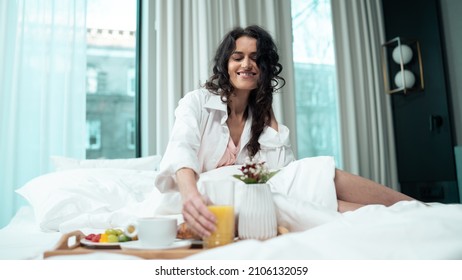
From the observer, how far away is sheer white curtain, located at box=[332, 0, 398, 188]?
9.21 feet

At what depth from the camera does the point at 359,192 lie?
46.1 inches

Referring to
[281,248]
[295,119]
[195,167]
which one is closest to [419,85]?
[295,119]

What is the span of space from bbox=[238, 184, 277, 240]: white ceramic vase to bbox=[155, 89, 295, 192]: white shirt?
1.10 ft

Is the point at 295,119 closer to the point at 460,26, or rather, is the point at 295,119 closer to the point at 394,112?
the point at 394,112

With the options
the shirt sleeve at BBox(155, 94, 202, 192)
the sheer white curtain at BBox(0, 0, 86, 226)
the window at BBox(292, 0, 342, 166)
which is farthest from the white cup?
the window at BBox(292, 0, 342, 166)

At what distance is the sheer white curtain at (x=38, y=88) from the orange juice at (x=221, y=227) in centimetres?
157

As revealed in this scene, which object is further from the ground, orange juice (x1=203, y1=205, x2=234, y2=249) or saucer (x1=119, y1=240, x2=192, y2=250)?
orange juice (x1=203, y1=205, x2=234, y2=249)

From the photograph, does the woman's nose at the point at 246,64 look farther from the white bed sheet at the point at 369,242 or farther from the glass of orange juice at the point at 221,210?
the white bed sheet at the point at 369,242

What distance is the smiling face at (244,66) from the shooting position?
4.91ft

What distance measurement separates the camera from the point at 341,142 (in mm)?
2803

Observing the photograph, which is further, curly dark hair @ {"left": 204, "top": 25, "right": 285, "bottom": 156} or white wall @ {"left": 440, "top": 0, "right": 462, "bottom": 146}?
white wall @ {"left": 440, "top": 0, "right": 462, "bottom": 146}

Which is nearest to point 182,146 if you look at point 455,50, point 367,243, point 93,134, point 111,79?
point 367,243

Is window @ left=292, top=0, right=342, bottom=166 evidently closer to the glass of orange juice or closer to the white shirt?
the white shirt

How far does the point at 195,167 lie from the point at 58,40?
154 centimetres
